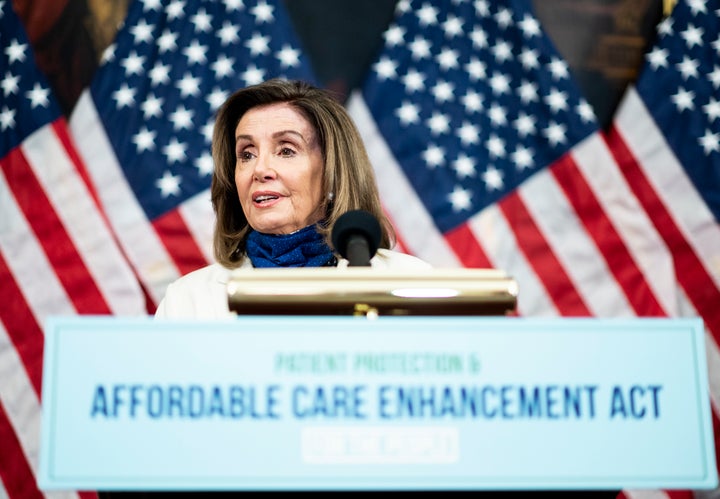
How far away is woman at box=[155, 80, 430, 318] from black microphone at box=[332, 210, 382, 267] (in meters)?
0.81

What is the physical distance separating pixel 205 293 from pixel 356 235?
3.00 feet

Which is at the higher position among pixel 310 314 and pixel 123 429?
pixel 310 314

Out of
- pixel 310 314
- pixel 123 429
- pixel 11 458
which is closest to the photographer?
pixel 123 429

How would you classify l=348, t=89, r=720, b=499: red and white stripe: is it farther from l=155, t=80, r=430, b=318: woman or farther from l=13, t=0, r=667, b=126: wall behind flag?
l=155, t=80, r=430, b=318: woman

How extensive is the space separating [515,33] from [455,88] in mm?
296

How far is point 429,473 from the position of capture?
37.0 inches

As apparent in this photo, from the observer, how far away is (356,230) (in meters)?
1.26

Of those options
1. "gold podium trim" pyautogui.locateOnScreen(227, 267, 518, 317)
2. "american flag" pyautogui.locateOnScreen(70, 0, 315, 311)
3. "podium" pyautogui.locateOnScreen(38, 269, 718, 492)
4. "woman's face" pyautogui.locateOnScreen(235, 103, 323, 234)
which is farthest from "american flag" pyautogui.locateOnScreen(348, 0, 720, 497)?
"podium" pyautogui.locateOnScreen(38, 269, 718, 492)

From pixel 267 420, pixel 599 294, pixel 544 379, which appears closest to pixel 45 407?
pixel 267 420

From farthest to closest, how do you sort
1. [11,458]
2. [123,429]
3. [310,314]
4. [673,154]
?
[673,154] < [11,458] < [310,314] < [123,429]

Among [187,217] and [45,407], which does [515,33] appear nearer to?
[187,217]

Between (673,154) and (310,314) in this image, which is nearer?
(310,314)

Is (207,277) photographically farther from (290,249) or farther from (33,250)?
(33,250)

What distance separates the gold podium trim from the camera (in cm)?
110
